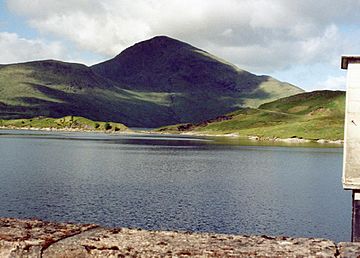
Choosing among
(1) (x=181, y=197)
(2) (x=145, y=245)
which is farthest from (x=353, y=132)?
(1) (x=181, y=197)

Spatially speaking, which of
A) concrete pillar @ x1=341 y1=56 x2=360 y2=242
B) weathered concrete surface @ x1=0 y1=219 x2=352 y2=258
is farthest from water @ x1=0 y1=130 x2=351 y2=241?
weathered concrete surface @ x1=0 y1=219 x2=352 y2=258

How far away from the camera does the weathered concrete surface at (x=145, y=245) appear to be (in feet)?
16.5

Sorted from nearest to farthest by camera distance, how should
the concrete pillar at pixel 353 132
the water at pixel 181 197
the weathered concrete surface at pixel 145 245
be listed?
the weathered concrete surface at pixel 145 245
the concrete pillar at pixel 353 132
the water at pixel 181 197

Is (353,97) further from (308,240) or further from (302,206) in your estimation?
(302,206)

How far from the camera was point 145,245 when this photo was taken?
523 cm

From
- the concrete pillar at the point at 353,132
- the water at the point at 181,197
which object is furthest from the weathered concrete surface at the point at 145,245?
the water at the point at 181,197

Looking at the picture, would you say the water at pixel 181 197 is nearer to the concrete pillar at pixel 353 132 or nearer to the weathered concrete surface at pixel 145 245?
the concrete pillar at pixel 353 132

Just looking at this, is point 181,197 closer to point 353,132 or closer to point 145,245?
point 353,132

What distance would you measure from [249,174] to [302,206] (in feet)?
134

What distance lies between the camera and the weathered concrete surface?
16.5 ft

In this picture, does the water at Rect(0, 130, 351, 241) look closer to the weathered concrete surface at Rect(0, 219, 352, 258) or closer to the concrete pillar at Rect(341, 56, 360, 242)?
the concrete pillar at Rect(341, 56, 360, 242)

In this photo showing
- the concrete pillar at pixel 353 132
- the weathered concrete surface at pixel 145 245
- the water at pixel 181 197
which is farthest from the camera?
the water at pixel 181 197

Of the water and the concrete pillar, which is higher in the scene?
the concrete pillar

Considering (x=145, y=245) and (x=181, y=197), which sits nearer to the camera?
(x=145, y=245)
